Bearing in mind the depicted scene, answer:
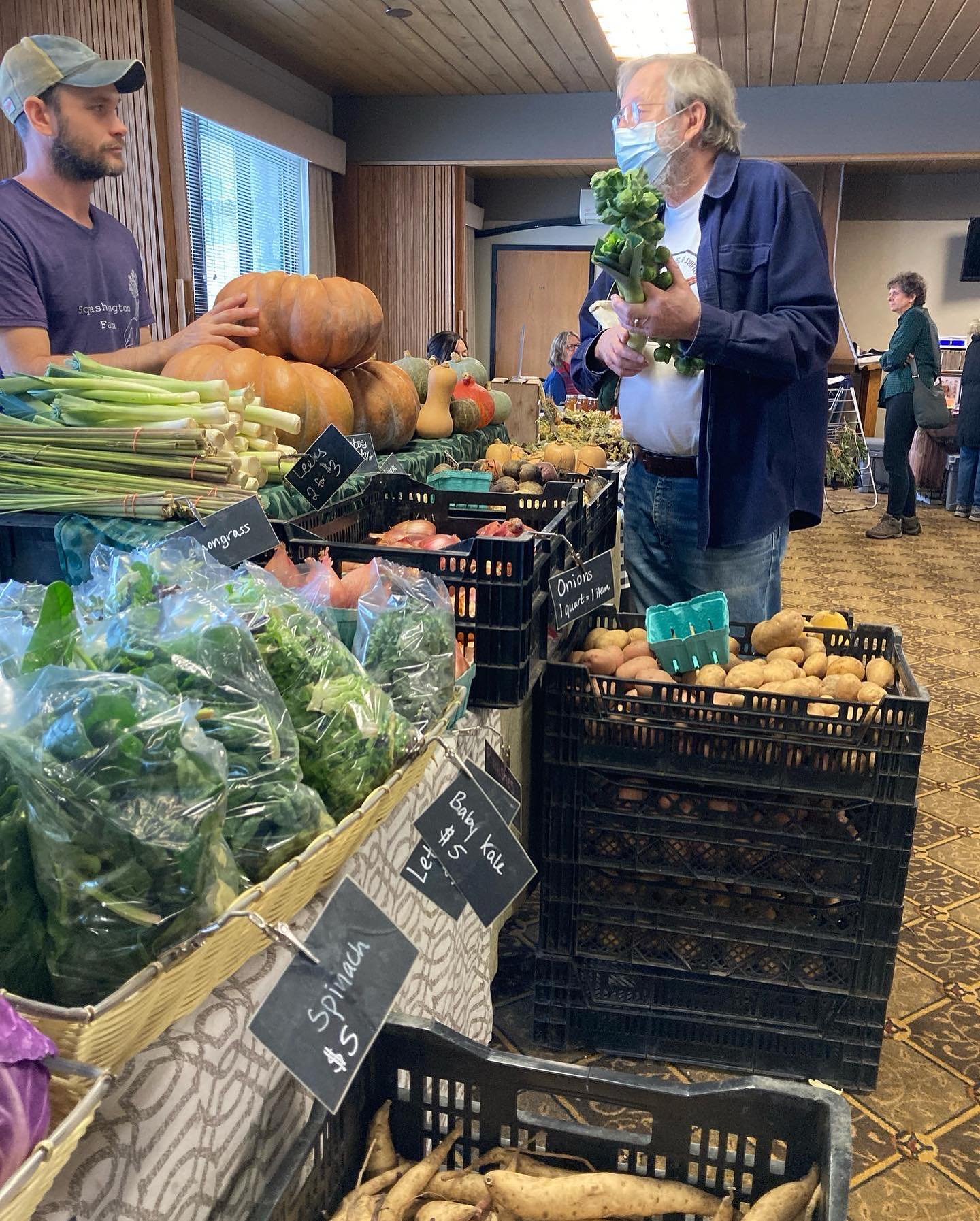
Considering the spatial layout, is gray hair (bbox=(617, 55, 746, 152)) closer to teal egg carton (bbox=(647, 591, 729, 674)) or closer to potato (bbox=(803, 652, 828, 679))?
teal egg carton (bbox=(647, 591, 729, 674))

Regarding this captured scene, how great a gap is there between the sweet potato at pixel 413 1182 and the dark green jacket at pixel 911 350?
23.4ft

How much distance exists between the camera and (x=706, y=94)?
201 cm

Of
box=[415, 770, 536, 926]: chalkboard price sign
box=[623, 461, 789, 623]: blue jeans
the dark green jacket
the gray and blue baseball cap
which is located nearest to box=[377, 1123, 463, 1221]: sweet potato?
box=[415, 770, 536, 926]: chalkboard price sign

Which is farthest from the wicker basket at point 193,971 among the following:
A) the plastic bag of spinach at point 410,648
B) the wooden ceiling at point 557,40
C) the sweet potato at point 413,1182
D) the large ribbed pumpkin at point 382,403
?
the wooden ceiling at point 557,40

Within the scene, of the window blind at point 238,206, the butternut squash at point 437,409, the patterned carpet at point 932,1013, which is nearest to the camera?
the patterned carpet at point 932,1013

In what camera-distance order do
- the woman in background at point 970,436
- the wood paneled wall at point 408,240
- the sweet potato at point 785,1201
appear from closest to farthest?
the sweet potato at point 785,1201 < the woman in background at point 970,436 < the wood paneled wall at point 408,240

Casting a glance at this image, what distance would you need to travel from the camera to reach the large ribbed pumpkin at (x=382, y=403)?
2598mm

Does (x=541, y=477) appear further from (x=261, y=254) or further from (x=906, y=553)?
(x=261, y=254)

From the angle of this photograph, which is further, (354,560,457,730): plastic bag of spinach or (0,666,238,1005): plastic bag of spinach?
(354,560,457,730): plastic bag of spinach

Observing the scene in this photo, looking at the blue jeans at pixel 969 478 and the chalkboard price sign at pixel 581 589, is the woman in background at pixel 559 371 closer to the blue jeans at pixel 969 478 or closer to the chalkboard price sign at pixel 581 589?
the blue jeans at pixel 969 478

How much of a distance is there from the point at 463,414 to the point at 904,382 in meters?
4.97

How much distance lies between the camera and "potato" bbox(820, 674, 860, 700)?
1664mm

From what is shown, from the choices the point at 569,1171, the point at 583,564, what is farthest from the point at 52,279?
the point at 569,1171

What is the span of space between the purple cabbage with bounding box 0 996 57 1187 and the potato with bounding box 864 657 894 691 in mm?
1479
